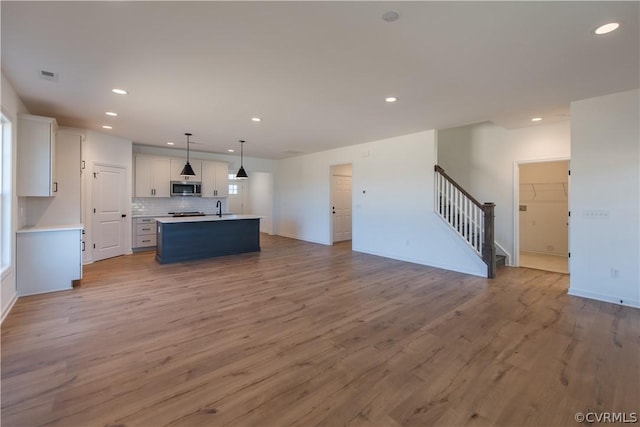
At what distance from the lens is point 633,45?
2461 millimetres

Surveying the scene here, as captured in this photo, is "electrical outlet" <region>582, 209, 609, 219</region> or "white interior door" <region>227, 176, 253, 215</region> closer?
"electrical outlet" <region>582, 209, 609, 219</region>

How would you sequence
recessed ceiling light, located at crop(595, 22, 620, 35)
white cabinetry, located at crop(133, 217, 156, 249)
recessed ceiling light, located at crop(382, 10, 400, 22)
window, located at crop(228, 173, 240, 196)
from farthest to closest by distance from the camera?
window, located at crop(228, 173, 240, 196)
white cabinetry, located at crop(133, 217, 156, 249)
recessed ceiling light, located at crop(595, 22, 620, 35)
recessed ceiling light, located at crop(382, 10, 400, 22)

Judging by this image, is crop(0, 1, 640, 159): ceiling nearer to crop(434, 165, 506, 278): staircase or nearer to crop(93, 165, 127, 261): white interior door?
crop(434, 165, 506, 278): staircase

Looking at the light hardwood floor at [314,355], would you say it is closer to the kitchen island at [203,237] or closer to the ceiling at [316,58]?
the kitchen island at [203,237]

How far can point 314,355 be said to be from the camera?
7.97ft

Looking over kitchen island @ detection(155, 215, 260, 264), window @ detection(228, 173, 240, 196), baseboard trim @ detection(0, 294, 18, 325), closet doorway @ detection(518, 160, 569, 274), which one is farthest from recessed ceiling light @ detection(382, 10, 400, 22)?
window @ detection(228, 173, 240, 196)

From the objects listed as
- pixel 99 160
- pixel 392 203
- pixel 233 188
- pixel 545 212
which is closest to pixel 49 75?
pixel 99 160

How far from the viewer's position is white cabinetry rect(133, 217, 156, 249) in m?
6.88

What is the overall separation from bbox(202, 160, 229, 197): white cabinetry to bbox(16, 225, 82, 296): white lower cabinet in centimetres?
392

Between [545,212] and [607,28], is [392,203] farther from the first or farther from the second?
[607,28]

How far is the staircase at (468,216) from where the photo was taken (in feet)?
15.8

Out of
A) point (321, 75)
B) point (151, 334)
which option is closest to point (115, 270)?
point (151, 334)

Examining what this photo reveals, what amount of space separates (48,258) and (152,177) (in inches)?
136

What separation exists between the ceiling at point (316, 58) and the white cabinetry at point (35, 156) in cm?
36
